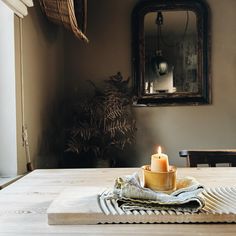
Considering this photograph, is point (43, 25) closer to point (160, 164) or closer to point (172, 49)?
point (172, 49)

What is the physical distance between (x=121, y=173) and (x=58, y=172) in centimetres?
27

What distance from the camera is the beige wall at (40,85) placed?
1.90 m

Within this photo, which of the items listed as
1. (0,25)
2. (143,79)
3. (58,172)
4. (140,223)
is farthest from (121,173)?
(143,79)

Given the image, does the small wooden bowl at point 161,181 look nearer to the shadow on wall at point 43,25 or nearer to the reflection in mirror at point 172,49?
the shadow on wall at point 43,25

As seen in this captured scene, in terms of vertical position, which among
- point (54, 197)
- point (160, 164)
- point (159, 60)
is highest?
point (159, 60)

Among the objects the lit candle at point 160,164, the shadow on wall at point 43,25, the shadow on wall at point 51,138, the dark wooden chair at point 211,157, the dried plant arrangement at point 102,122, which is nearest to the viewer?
the lit candle at point 160,164

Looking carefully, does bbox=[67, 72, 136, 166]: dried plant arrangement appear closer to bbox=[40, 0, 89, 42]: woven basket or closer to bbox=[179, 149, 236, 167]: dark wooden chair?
bbox=[40, 0, 89, 42]: woven basket

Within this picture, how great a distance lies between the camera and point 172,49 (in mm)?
2816

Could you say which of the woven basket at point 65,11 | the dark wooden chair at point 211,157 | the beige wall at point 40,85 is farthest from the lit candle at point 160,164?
the woven basket at point 65,11

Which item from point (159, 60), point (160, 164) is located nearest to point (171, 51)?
point (159, 60)

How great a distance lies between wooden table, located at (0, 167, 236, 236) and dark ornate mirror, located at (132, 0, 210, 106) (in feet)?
4.91

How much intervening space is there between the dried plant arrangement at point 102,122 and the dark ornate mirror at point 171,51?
29cm

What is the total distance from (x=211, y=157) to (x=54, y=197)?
90 centimetres

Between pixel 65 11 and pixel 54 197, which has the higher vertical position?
pixel 65 11
